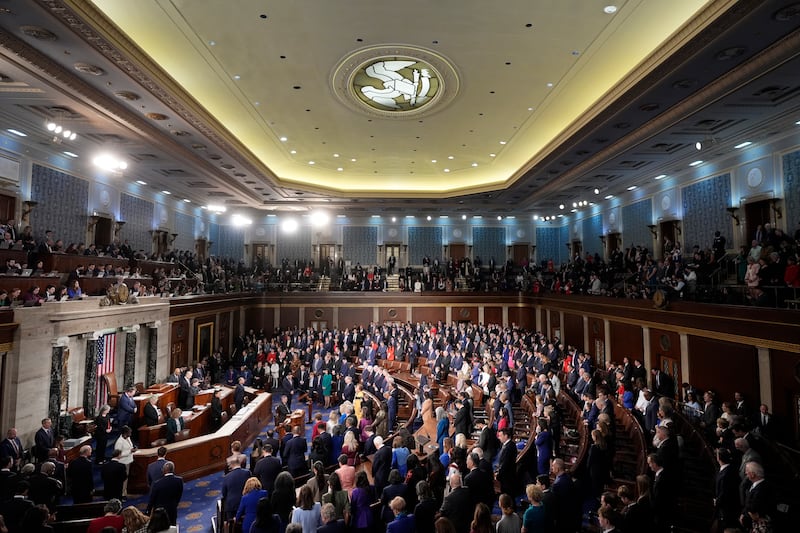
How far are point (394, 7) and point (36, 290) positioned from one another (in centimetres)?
1043

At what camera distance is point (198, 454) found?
9.02 m

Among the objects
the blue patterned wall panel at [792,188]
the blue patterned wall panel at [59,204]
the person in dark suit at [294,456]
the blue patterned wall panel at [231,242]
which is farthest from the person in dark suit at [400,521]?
the blue patterned wall panel at [231,242]

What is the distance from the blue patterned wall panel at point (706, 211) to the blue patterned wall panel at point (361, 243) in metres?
17.2

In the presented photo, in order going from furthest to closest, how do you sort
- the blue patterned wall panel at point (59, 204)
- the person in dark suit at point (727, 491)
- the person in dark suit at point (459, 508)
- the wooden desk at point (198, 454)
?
the blue patterned wall panel at point (59, 204) < the wooden desk at point (198, 454) < the person in dark suit at point (727, 491) < the person in dark suit at point (459, 508)

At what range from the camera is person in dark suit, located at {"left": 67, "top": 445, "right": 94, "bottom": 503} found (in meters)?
6.70

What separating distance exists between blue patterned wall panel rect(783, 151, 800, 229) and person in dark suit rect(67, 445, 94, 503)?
1675 cm

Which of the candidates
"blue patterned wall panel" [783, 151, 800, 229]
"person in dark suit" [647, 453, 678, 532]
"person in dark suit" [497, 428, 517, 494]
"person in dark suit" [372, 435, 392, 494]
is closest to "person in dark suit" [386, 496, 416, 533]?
"person in dark suit" [372, 435, 392, 494]

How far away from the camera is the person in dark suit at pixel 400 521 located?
446cm

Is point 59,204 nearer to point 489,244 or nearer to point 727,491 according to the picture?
point 727,491

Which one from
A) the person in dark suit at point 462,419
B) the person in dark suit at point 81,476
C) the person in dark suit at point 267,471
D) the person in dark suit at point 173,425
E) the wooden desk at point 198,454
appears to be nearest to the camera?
the person in dark suit at point 267,471

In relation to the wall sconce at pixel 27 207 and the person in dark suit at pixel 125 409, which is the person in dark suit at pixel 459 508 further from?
the wall sconce at pixel 27 207

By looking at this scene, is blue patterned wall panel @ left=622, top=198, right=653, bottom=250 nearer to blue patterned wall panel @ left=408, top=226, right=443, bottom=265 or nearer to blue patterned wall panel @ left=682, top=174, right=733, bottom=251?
blue patterned wall panel @ left=682, top=174, right=733, bottom=251

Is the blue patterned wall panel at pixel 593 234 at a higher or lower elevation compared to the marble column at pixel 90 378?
higher

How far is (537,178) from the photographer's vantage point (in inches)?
713
